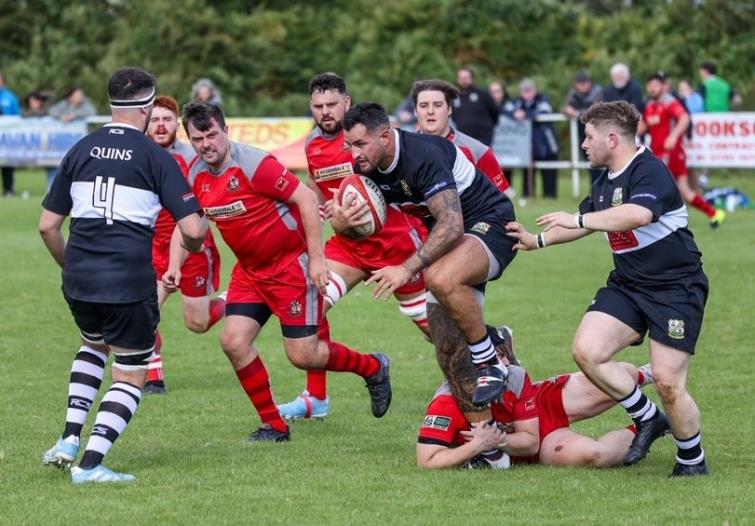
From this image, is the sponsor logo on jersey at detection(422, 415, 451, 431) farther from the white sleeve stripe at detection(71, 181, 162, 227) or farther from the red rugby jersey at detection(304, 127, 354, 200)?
the red rugby jersey at detection(304, 127, 354, 200)

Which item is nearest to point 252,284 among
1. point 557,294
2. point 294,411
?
point 294,411

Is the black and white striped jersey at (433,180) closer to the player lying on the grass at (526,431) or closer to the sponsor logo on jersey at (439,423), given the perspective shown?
the player lying on the grass at (526,431)

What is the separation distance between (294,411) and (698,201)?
12249 millimetres

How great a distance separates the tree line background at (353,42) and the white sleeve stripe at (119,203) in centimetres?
2930

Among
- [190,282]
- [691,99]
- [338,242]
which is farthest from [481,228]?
[691,99]

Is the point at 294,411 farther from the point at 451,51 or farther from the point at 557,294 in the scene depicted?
the point at 451,51

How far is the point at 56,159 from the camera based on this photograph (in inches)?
1058

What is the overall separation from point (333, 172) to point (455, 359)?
2.63 m

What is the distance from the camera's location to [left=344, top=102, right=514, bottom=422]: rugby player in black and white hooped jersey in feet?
25.7

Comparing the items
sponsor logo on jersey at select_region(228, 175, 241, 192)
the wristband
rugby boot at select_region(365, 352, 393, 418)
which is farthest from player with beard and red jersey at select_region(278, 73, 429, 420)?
the wristband

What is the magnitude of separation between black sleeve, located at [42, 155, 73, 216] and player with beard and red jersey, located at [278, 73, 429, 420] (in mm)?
2330

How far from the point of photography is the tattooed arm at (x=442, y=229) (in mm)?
7820

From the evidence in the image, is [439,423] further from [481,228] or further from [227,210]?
[227,210]

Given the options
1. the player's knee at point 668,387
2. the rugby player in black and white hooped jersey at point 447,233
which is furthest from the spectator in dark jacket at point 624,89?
the player's knee at point 668,387
